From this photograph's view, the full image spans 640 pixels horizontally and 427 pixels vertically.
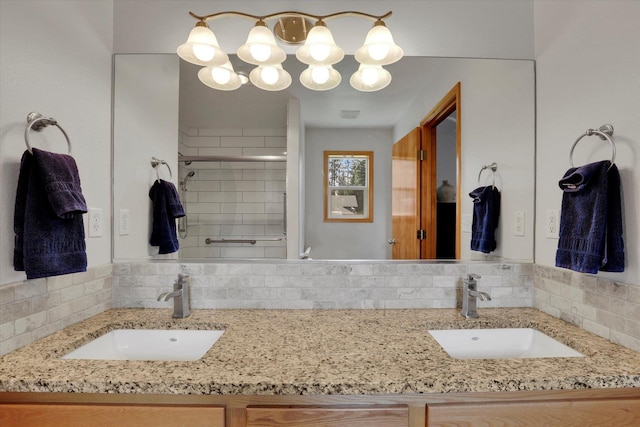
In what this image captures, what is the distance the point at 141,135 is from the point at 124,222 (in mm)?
420

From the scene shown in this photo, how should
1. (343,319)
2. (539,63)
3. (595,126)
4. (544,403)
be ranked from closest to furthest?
(544,403) < (595,126) < (343,319) < (539,63)

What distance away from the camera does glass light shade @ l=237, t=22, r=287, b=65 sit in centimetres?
128

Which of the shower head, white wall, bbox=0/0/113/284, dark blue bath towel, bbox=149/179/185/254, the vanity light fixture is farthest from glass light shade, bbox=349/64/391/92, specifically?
white wall, bbox=0/0/113/284

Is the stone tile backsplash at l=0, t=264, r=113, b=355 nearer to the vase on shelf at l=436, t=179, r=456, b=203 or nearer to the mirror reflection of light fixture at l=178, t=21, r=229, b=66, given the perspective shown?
the mirror reflection of light fixture at l=178, t=21, r=229, b=66

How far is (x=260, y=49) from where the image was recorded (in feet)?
4.26

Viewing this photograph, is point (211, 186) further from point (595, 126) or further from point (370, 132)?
point (595, 126)

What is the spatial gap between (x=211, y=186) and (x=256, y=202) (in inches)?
8.8

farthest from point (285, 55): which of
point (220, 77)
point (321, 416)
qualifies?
point (321, 416)

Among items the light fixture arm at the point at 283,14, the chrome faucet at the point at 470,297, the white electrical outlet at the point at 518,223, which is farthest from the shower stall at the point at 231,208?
the white electrical outlet at the point at 518,223

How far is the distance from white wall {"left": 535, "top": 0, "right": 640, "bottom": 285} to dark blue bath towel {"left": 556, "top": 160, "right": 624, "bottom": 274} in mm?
43

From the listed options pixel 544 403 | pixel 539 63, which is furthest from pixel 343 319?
pixel 539 63

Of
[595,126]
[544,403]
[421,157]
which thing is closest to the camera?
[544,403]

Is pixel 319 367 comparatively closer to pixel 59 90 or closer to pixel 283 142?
pixel 283 142

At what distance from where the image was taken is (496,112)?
4.94 feet
